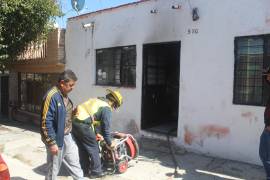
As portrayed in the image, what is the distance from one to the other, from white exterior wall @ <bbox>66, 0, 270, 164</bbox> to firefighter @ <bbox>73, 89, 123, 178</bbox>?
2.41 meters

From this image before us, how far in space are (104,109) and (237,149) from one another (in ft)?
9.84

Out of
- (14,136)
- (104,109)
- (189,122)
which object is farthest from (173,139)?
(14,136)

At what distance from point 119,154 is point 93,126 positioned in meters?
0.74

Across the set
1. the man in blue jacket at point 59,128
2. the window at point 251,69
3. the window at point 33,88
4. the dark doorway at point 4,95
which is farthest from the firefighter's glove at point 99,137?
the dark doorway at point 4,95

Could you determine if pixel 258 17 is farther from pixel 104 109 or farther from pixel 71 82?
pixel 71 82

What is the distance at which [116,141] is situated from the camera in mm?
6734

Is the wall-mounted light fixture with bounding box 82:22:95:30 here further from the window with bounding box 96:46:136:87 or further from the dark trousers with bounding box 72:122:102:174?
the dark trousers with bounding box 72:122:102:174

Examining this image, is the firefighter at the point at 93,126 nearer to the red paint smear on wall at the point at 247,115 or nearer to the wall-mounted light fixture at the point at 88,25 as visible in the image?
the red paint smear on wall at the point at 247,115

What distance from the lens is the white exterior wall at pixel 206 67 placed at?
23.8 ft

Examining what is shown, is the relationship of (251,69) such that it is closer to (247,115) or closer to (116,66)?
(247,115)

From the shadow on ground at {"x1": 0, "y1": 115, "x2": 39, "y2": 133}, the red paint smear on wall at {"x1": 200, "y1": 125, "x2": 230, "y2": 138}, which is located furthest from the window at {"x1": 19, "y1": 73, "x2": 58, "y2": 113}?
the red paint smear on wall at {"x1": 200, "y1": 125, "x2": 230, "y2": 138}

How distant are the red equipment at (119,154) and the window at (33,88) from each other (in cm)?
745

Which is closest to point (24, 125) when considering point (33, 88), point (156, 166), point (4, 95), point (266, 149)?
point (33, 88)

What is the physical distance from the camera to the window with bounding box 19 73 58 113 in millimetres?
14199
